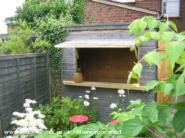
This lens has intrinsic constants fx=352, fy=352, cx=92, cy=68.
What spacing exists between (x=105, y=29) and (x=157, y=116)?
769 cm

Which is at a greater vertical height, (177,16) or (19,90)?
(177,16)

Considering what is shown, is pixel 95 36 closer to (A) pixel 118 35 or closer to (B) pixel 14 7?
(A) pixel 118 35

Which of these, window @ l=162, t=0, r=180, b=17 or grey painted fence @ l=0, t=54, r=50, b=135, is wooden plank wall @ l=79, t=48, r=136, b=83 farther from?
window @ l=162, t=0, r=180, b=17

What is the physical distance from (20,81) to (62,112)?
1.27 metres

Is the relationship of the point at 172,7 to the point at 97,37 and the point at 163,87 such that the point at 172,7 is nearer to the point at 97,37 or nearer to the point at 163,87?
the point at 97,37

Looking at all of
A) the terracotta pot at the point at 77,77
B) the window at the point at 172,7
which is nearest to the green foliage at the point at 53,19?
the terracotta pot at the point at 77,77

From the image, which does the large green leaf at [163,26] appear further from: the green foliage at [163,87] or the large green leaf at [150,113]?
the large green leaf at [150,113]

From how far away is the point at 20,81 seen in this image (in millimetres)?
7480

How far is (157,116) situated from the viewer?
1.13 m

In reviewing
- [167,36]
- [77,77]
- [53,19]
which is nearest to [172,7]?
[53,19]

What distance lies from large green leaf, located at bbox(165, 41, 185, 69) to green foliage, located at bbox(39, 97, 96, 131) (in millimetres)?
6774

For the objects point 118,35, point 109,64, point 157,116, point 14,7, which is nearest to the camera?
point 157,116

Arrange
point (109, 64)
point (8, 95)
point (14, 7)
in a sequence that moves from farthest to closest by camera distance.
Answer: point (14, 7) < point (109, 64) < point (8, 95)

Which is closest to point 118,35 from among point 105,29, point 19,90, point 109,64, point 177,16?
point 105,29
